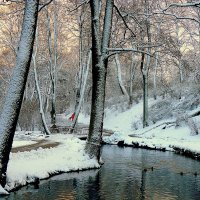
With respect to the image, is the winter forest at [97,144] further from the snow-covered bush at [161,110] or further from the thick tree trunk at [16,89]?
the snow-covered bush at [161,110]

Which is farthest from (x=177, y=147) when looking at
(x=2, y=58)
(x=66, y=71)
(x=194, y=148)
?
(x=66, y=71)

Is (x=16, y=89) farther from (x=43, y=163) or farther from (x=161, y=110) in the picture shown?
(x=161, y=110)

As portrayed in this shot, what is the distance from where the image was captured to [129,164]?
15.8 m

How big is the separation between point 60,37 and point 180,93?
1151 centimetres

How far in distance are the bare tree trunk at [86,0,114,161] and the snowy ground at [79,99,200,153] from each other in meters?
5.47

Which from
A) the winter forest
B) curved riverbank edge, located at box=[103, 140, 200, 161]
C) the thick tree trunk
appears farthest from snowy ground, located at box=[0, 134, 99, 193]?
curved riverbank edge, located at box=[103, 140, 200, 161]

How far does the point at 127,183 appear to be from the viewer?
11930mm

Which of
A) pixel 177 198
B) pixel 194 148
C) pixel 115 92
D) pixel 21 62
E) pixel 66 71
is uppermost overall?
pixel 66 71

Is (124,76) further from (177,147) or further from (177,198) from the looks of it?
(177,198)

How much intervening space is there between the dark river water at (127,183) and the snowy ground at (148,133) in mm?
3203

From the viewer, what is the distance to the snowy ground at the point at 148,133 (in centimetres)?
2084

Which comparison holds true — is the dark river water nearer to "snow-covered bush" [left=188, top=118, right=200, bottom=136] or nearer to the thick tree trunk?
the thick tree trunk

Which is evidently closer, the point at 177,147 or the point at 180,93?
the point at 177,147

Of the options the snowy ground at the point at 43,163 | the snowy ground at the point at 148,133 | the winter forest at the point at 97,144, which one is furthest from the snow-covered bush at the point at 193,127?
the snowy ground at the point at 43,163
